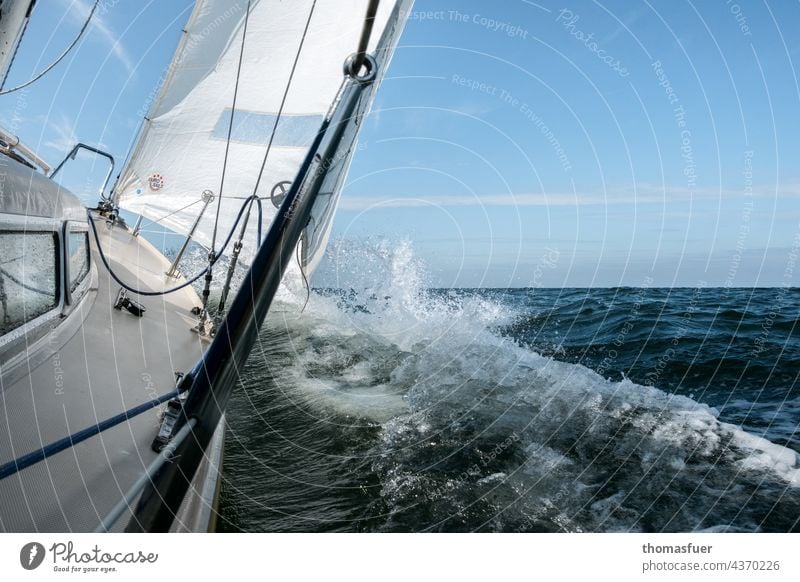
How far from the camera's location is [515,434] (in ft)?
13.5

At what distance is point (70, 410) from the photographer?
2.21 meters

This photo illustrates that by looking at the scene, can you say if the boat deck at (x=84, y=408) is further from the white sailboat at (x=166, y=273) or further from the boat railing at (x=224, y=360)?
the boat railing at (x=224, y=360)

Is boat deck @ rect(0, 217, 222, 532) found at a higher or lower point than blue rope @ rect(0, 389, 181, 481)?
lower

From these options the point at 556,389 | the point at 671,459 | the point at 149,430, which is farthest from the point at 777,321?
the point at 149,430

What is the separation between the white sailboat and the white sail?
22 mm

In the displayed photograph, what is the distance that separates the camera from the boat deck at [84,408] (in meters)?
1.69

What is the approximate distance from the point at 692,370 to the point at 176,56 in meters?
9.30

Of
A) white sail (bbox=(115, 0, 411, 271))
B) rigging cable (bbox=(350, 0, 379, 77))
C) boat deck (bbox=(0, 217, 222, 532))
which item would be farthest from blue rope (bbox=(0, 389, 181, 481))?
white sail (bbox=(115, 0, 411, 271))

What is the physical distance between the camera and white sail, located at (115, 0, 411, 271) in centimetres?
630

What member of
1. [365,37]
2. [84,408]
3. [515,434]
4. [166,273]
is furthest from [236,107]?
[515,434]

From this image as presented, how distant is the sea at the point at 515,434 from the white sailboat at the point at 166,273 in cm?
88

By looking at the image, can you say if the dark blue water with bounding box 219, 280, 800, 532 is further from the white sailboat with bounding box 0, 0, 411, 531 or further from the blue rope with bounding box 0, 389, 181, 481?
the blue rope with bounding box 0, 389, 181, 481

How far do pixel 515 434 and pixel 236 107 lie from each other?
21.3 ft

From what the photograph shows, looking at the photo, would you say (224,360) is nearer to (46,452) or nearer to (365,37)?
(46,452)
